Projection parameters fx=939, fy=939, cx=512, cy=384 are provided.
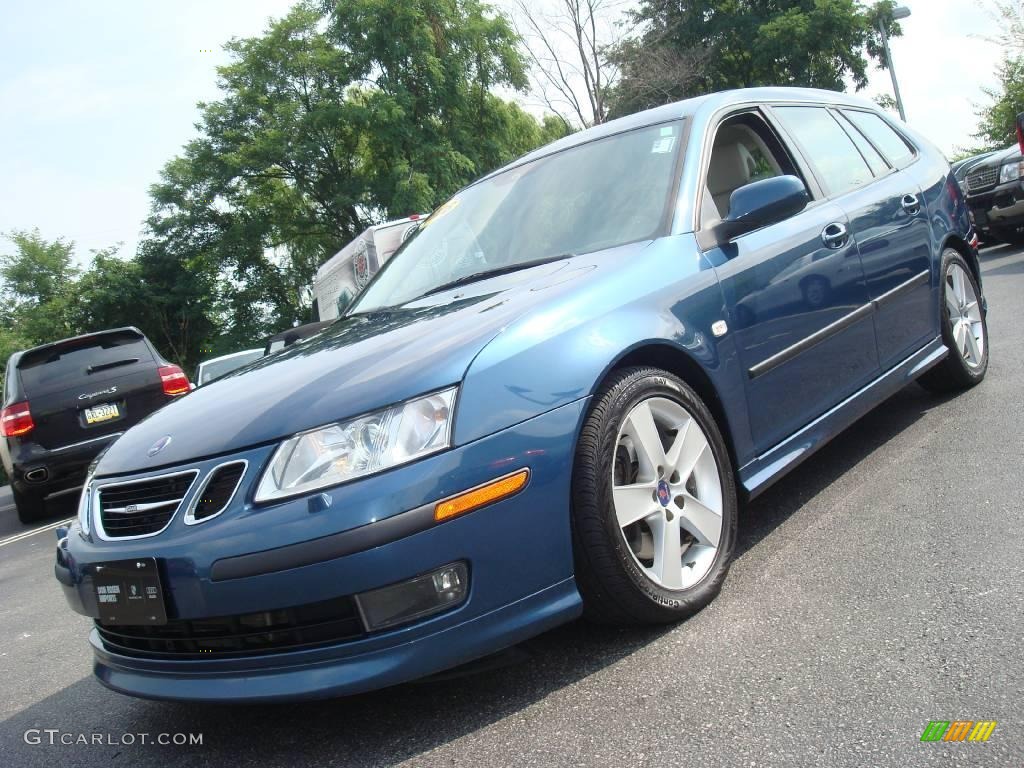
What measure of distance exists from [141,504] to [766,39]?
36364 mm

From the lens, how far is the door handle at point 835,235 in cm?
364

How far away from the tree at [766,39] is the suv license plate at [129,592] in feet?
103

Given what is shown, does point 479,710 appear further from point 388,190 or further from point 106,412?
point 388,190

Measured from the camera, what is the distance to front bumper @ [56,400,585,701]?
214 cm

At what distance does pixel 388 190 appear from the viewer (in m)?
31.7

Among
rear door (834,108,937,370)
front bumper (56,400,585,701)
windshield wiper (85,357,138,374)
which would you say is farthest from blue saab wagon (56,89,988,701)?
windshield wiper (85,357,138,374)

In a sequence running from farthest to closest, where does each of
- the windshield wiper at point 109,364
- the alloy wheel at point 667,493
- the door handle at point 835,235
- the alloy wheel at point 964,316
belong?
1. the windshield wiper at point 109,364
2. the alloy wheel at point 964,316
3. the door handle at point 835,235
4. the alloy wheel at point 667,493

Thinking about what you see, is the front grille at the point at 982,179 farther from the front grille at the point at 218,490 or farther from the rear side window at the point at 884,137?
the front grille at the point at 218,490

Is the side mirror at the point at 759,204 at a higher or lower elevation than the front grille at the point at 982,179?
higher

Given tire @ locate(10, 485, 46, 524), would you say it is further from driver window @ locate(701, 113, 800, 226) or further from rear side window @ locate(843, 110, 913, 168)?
rear side window @ locate(843, 110, 913, 168)

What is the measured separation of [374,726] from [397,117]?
29825 mm

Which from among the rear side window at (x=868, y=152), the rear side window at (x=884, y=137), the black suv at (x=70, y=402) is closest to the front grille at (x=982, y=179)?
the rear side window at (x=884, y=137)

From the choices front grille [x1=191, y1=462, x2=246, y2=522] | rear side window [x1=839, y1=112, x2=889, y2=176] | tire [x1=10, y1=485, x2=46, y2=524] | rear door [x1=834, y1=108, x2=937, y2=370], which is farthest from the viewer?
tire [x1=10, y1=485, x2=46, y2=524]

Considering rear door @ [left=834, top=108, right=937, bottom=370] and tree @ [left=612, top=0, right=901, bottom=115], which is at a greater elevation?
tree @ [left=612, top=0, right=901, bottom=115]
